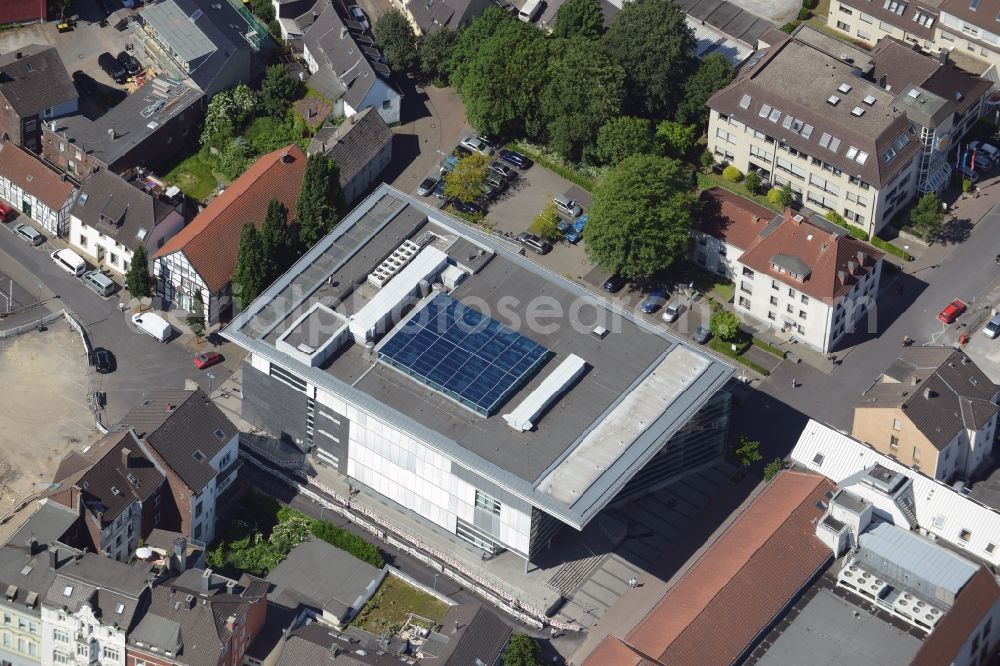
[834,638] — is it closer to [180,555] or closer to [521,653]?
[521,653]

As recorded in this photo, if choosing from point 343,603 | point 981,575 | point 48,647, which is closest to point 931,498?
point 981,575

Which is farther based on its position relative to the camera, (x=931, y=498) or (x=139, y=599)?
(x=931, y=498)

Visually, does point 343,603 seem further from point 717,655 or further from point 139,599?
point 717,655

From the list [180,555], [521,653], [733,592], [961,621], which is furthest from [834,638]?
[180,555]

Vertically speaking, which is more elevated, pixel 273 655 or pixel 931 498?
pixel 931 498

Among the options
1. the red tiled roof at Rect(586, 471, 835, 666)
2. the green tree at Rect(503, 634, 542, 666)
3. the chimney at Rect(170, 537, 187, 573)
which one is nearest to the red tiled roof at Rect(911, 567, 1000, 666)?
the red tiled roof at Rect(586, 471, 835, 666)

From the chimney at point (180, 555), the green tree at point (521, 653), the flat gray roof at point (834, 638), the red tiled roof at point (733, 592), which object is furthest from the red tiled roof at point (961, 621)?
the chimney at point (180, 555)
